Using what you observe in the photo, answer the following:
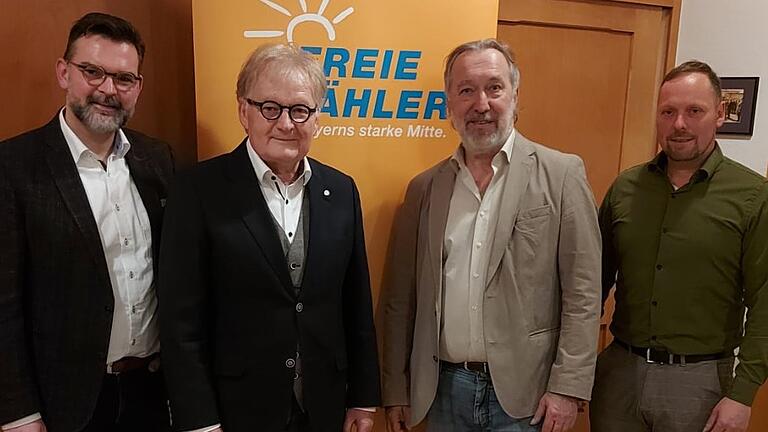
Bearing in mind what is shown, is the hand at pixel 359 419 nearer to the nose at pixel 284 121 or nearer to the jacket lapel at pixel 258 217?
the jacket lapel at pixel 258 217

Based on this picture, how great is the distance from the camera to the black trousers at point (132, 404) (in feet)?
5.22

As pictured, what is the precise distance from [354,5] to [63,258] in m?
1.14

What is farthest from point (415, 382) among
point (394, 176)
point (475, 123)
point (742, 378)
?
point (742, 378)

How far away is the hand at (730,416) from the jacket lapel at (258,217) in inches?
51.6

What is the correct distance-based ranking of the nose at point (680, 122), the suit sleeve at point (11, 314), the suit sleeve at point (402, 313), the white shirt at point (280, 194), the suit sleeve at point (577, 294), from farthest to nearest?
the suit sleeve at point (402, 313)
the nose at point (680, 122)
the suit sleeve at point (577, 294)
the white shirt at point (280, 194)
the suit sleeve at point (11, 314)

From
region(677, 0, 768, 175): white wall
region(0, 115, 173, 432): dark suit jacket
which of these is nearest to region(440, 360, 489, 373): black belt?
region(0, 115, 173, 432): dark suit jacket

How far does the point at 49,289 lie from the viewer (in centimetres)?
150

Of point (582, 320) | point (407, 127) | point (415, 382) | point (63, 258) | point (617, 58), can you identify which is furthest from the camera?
point (617, 58)

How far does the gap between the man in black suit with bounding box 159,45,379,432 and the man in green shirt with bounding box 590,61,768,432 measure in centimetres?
96

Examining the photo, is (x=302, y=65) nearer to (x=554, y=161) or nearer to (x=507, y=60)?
(x=507, y=60)

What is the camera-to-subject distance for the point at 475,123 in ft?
5.67

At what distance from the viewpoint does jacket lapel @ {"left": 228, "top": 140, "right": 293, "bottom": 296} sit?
149 centimetres

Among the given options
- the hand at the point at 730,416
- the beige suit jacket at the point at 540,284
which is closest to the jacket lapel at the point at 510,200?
the beige suit jacket at the point at 540,284

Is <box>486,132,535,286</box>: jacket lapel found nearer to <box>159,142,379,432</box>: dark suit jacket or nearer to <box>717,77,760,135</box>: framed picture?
<box>159,142,379,432</box>: dark suit jacket
